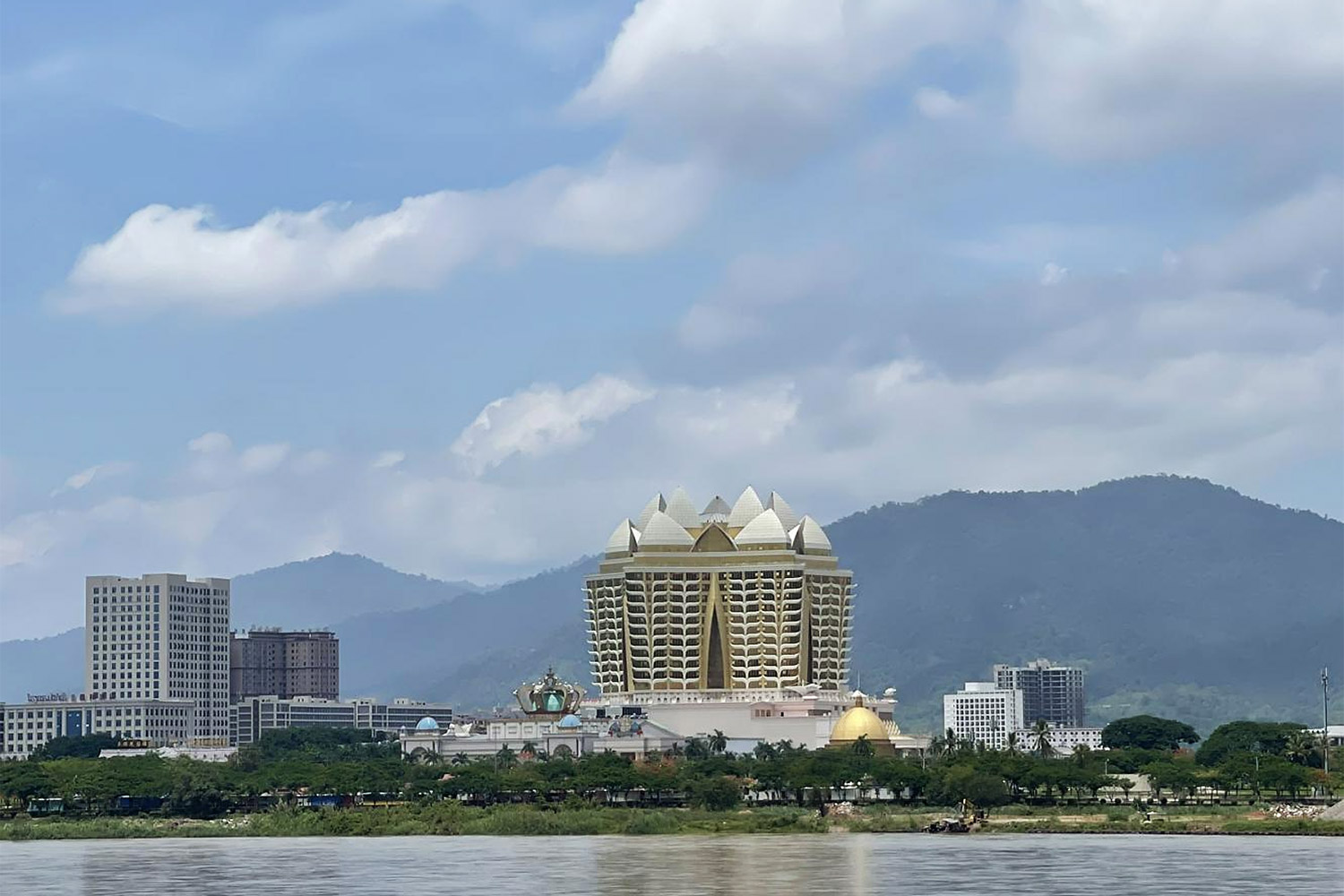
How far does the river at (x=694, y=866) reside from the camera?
122 meters

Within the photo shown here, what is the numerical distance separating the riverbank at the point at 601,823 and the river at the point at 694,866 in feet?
→ 20.6

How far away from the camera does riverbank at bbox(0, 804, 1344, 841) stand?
7190 inches

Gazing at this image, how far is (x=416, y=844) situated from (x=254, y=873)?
34.9 metres

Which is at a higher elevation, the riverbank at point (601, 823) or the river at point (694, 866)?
the riverbank at point (601, 823)

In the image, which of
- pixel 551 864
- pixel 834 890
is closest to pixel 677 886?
pixel 834 890

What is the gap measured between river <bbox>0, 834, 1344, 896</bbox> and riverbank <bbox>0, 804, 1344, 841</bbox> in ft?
20.6

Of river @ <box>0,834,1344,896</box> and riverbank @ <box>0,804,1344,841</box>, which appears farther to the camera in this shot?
riverbank @ <box>0,804,1344,841</box>

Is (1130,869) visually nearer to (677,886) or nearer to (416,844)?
(677,886)

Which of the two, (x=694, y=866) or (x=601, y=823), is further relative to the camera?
(x=601, y=823)

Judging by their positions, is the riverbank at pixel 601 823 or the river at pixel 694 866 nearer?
the river at pixel 694 866

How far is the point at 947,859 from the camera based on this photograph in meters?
145

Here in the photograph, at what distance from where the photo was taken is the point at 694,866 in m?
139

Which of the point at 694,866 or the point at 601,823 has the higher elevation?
the point at 601,823

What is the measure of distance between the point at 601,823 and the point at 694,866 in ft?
172
